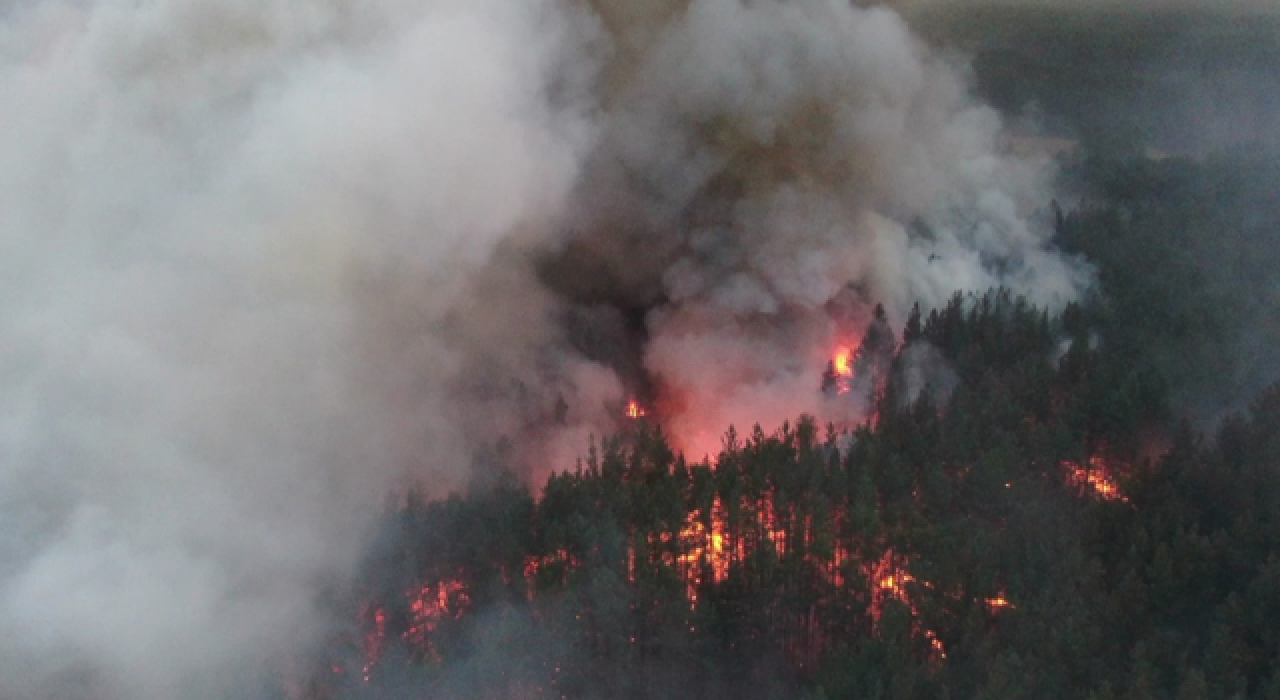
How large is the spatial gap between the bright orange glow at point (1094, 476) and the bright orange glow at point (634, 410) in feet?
21.9

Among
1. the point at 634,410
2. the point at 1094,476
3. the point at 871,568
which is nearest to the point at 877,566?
the point at 871,568

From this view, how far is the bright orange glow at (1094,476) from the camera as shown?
11.7 metres

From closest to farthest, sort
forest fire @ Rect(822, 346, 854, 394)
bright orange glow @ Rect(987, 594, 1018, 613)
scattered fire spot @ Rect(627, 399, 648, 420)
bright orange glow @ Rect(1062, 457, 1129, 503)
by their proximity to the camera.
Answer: bright orange glow @ Rect(987, 594, 1018, 613), bright orange glow @ Rect(1062, 457, 1129, 503), scattered fire spot @ Rect(627, 399, 648, 420), forest fire @ Rect(822, 346, 854, 394)

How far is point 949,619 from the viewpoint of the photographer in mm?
8969

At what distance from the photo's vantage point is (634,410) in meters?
16.5

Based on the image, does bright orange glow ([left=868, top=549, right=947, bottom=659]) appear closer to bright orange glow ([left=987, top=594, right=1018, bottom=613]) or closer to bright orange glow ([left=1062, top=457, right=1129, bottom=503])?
bright orange glow ([left=987, top=594, right=1018, bottom=613])

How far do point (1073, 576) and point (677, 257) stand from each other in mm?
9168

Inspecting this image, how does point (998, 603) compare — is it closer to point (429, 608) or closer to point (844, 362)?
point (429, 608)

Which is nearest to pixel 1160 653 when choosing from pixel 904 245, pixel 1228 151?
pixel 904 245

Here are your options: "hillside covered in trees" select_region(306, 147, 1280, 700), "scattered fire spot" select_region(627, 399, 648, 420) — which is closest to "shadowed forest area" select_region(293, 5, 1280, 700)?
"hillside covered in trees" select_region(306, 147, 1280, 700)

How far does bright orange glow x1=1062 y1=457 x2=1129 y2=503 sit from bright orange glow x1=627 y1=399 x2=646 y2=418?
6.67m

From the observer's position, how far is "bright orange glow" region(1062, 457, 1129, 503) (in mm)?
11688

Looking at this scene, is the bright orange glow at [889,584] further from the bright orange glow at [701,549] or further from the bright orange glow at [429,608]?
the bright orange glow at [429,608]

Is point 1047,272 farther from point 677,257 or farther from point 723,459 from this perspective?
point 723,459
